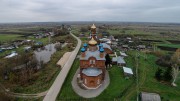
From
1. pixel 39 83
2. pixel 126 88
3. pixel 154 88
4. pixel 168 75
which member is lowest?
pixel 154 88

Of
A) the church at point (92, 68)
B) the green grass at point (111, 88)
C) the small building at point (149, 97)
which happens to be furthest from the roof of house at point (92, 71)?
the small building at point (149, 97)

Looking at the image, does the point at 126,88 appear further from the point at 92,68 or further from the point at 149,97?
the point at 92,68

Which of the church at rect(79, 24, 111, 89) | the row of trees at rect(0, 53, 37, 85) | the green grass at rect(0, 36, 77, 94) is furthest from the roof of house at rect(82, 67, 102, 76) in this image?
the row of trees at rect(0, 53, 37, 85)

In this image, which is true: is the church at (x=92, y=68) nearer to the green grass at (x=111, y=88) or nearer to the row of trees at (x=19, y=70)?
the green grass at (x=111, y=88)

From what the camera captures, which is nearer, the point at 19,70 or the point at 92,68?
the point at 92,68

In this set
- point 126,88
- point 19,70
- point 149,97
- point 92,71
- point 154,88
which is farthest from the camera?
point 19,70

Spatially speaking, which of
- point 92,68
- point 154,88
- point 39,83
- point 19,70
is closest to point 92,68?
point 92,68

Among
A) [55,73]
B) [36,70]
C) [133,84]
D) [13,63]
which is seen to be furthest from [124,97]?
[13,63]

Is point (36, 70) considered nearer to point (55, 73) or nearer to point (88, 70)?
point (55, 73)

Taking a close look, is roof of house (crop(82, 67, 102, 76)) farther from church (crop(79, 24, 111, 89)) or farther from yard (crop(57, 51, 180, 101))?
yard (crop(57, 51, 180, 101))
